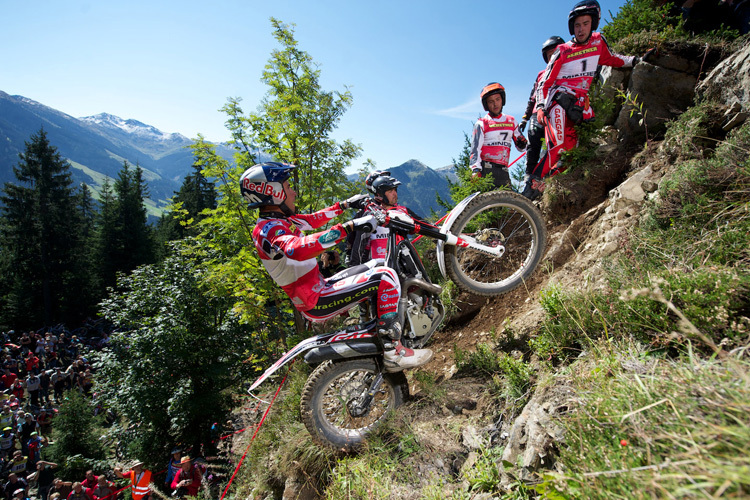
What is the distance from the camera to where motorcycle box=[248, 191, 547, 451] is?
374 centimetres

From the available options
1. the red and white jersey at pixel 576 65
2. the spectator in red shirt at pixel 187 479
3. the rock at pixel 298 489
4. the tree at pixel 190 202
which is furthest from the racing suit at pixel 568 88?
the tree at pixel 190 202

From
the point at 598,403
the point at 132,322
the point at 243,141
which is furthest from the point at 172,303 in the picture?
the point at 598,403

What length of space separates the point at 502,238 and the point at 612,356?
2644mm

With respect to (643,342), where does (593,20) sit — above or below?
above

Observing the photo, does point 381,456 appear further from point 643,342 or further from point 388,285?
point 643,342

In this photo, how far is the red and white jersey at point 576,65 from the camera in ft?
18.1

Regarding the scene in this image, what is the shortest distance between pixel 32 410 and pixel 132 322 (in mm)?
9340

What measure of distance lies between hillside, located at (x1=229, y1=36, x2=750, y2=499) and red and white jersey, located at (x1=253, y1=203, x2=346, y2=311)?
5.73ft

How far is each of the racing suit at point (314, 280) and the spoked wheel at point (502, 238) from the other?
0.95 meters

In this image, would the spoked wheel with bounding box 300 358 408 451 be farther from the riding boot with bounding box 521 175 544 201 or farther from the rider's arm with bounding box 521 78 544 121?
the rider's arm with bounding box 521 78 544 121

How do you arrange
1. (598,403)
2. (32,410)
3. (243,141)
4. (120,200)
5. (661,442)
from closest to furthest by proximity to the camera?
1. (661,442)
2. (598,403)
3. (243,141)
4. (32,410)
5. (120,200)

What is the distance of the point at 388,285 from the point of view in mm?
4094

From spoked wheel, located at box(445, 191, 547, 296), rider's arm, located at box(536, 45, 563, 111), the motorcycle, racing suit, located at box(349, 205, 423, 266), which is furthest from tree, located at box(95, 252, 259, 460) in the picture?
Result: rider's arm, located at box(536, 45, 563, 111)

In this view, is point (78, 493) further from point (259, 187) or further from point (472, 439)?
point (472, 439)
